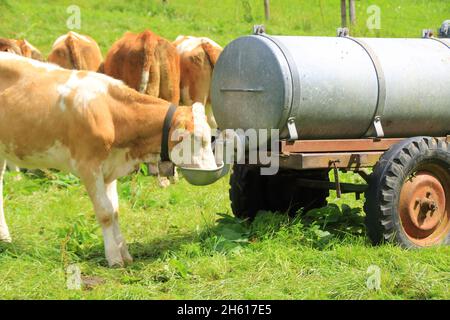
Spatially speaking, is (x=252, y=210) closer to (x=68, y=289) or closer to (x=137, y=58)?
(x=68, y=289)

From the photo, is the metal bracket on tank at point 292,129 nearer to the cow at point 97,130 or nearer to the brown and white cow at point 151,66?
the cow at point 97,130

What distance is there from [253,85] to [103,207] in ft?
4.93

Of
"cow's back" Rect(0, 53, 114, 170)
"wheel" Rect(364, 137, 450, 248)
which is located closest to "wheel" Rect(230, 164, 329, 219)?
"wheel" Rect(364, 137, 450, 248)

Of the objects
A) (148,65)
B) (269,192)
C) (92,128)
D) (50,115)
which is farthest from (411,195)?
(148,65)

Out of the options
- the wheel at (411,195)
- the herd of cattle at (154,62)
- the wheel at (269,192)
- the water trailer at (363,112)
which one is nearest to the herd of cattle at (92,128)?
the water trailer at (363,112)

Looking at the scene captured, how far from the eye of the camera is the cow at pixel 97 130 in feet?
19.1

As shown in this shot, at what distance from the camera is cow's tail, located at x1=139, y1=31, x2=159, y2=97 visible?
9.73 meters

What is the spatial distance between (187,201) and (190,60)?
2.93 m

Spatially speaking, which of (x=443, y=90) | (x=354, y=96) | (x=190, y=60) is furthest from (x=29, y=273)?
(x=190, y=60)

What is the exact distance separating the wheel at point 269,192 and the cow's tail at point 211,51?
398 cm

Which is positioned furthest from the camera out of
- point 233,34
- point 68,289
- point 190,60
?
point 233,34
